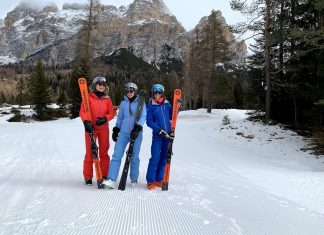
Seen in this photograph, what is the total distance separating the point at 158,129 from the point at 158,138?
8.9 inches

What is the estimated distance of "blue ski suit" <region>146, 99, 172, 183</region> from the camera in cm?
677

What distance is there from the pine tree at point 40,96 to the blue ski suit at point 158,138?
124 ft

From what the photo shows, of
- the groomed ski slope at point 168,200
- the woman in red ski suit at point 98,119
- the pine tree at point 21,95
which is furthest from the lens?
the pine tree at point 21,95

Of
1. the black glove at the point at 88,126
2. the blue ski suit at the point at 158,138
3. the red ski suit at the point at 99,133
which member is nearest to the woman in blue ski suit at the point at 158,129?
the blue ski suit at the point at 158,138

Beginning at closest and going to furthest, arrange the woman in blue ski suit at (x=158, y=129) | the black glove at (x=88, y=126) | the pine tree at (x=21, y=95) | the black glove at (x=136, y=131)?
the black glove at (x=88, y=126) → the black glove at (x=136, y=131) → the woman in blue ski suit at (x=158, y=129) → the pine tree at (x=21, y=95)

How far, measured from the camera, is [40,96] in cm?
4253

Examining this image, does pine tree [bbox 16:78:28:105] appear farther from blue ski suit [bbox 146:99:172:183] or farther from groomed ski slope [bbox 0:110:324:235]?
blue ski suit [bbox 146:99:172:183]

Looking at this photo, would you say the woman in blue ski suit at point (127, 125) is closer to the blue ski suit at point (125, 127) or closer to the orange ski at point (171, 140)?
the blue ski suit at point (125, 127)

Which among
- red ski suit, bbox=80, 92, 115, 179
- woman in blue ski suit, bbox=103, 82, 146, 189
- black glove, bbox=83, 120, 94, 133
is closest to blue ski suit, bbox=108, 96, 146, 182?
woman in blue ski suit, bbox=103, 82, 146, 189

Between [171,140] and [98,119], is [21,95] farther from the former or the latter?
[171,140]

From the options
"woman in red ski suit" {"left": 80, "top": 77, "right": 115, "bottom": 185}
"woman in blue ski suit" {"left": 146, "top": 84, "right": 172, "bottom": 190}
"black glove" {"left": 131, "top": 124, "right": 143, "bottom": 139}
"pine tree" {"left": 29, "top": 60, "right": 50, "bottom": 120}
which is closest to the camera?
"black glove" {"left": 131, "top": 124, "right": 143, "bottom": 139}

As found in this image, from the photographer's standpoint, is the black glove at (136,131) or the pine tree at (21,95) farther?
the pine tree at (21,95)

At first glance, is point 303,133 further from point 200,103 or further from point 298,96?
point 200,103

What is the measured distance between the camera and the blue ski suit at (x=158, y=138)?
677 cm
